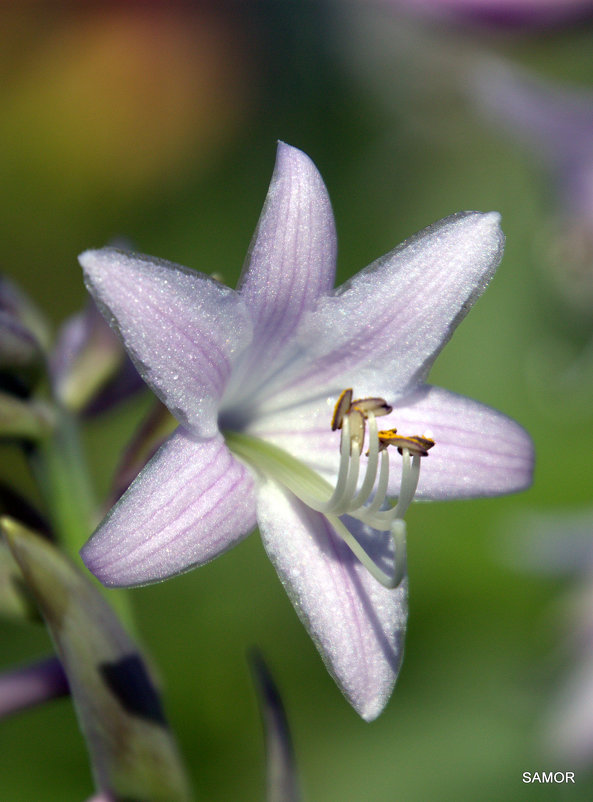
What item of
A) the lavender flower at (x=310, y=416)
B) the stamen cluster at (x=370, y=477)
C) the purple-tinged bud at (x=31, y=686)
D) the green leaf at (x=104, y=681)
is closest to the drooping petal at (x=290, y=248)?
the lavender flower at (x=310, y=416)

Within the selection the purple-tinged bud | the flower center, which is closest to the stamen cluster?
the flower center

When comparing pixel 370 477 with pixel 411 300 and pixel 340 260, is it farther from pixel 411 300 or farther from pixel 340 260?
pixel 340 260

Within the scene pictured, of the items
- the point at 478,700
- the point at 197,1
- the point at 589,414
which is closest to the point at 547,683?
the point at 478,700

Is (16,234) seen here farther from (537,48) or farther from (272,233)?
(272,233)

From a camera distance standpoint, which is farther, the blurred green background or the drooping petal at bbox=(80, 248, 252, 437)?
the blurred green background

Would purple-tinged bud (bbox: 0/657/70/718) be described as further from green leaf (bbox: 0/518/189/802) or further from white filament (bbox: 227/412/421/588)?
white filament (bbox: 227/412/421/588)

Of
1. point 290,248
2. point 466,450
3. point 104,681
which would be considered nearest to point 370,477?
point 466,450
